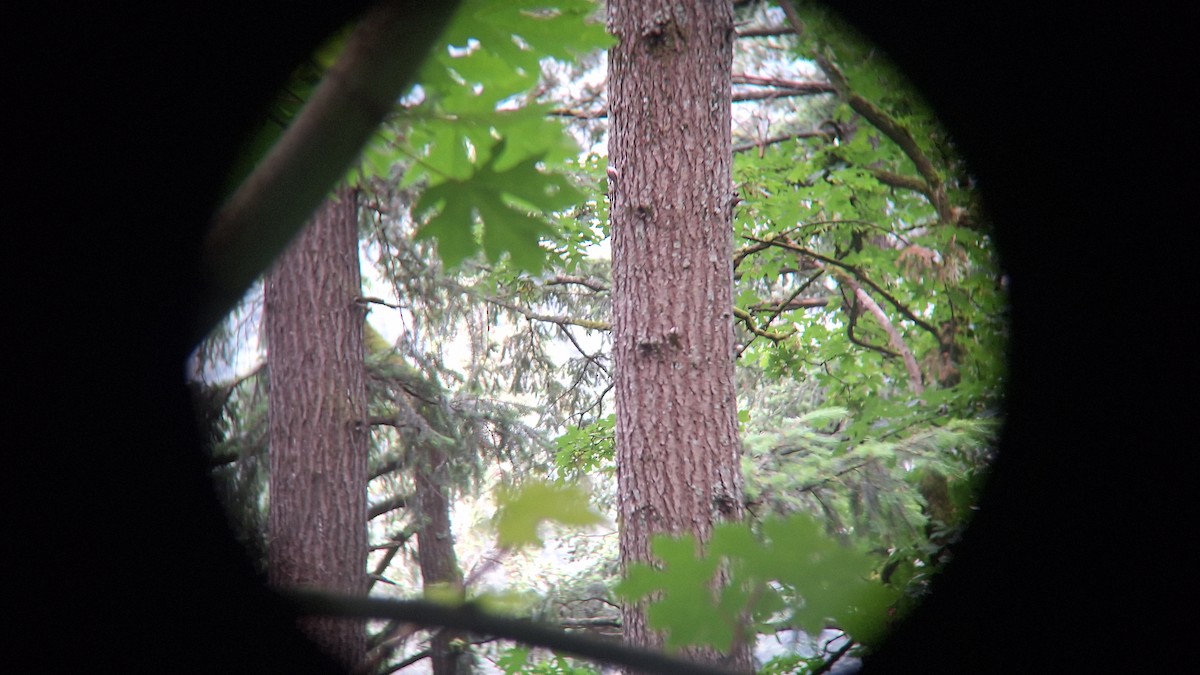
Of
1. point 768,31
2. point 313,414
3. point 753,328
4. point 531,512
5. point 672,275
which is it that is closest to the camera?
point 531,512

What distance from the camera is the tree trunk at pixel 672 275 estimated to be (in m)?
2.55

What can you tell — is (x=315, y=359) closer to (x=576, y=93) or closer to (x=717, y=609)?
(x=576, y=93)

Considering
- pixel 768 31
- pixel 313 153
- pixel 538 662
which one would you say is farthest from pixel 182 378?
pixel 768 31

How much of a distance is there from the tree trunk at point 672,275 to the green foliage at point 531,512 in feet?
7.06

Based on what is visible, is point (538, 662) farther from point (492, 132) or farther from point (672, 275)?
point (492, 132)

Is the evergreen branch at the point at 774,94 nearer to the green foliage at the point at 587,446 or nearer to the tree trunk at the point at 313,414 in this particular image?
the green foliage at the point at 587,446

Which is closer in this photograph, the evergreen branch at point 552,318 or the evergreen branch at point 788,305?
the evergreen branch at point 788,305

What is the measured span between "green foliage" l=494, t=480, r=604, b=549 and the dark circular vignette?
12cm

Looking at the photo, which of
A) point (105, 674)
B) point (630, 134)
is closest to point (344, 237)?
point (630, 134)

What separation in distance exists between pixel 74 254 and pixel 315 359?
3.99 m

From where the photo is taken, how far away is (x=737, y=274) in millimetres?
4625

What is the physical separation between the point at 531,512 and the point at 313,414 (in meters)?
4.00

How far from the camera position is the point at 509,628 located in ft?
1.01

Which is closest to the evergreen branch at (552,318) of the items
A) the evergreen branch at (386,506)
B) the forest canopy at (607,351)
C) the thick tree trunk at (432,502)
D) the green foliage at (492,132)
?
the forest canopy at (607,351)
